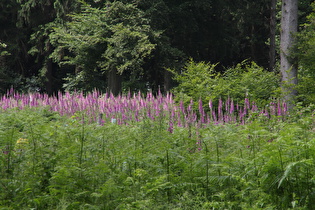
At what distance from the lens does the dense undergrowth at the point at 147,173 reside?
400 cm

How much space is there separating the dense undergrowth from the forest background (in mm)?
6284

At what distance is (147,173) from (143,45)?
12.1 meters

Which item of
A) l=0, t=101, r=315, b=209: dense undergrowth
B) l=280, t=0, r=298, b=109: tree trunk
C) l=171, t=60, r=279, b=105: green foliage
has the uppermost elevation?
l=280, t=0, r=298, b=109: tree trunk

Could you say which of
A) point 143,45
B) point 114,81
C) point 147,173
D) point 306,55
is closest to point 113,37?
point 143,45

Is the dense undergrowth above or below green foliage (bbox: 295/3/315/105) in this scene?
below

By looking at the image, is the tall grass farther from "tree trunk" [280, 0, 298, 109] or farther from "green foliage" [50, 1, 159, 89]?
"green foliage" [50, 1, 159, 89]

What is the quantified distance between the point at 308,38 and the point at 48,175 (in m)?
10.5

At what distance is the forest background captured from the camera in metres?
13.0

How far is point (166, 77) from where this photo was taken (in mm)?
20766

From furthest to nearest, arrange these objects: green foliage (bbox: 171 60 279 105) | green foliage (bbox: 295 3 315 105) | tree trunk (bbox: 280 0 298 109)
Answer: tree trunk (bbox: 280 0 298 109) → green foliage (bbox: 295 3 315 105) → green foliage (bbox: 171 60 279 105)

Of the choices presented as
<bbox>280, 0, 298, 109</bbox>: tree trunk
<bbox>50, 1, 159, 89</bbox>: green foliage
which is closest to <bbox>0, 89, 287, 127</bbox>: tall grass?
<bbox>280, 0, 298, 109</bbox>: tree trunk

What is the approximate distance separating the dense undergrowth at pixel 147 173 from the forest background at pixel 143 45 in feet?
20.6

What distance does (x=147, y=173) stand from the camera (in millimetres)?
4320

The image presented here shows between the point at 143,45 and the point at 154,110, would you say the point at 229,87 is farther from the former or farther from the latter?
the point at 143,45
